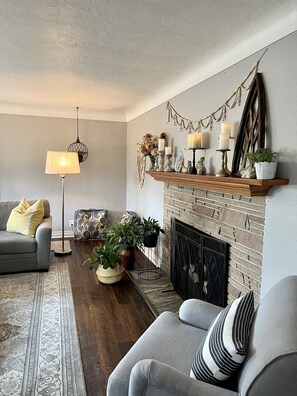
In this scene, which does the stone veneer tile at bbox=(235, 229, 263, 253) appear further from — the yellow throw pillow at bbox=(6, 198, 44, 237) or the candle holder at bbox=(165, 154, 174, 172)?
the yellow throw pillow at bbox=(6, 198, 44, 237)

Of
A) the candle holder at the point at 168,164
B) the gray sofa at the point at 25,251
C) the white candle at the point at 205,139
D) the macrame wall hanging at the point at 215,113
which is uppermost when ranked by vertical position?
the macrame wall hanging at the point at 215,113

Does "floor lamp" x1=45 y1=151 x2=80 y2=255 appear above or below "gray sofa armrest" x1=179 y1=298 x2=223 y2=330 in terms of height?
above

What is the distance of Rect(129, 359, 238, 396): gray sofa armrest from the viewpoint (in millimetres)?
1134

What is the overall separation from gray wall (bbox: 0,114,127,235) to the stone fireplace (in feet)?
9.73

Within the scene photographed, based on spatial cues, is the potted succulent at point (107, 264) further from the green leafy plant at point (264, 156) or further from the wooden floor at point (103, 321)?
the green leafy plant at point (264, 156)

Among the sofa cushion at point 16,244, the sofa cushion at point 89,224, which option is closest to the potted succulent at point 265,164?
the sofa cushion at point 16,244

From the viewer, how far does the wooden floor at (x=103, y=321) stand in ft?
6.69

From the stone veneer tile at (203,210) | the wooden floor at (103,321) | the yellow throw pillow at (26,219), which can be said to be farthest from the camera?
the yellow throw pillow at (26,219)

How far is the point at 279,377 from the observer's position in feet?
3.12

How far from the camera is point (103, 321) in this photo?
8.65 feet

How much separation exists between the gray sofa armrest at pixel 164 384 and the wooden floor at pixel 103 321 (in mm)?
773

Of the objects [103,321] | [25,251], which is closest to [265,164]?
[103,321]

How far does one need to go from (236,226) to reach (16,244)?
2.69 metres

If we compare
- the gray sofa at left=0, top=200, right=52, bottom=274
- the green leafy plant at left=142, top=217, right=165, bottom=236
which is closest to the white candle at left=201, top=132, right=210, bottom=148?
the green leafy plant at left=142, top=217, right=165, bottom=236
